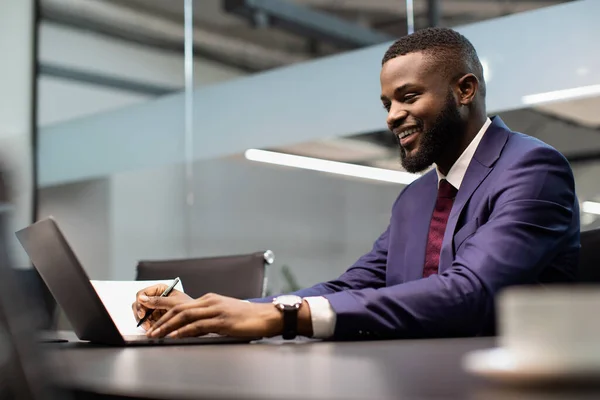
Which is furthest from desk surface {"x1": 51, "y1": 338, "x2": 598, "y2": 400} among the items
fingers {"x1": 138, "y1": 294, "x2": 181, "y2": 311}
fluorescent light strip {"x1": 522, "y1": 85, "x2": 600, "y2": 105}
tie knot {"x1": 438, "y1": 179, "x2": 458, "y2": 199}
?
fluorescent light strip {"x1": 522, "y1": 85, "x2": 600, "y2": 105}

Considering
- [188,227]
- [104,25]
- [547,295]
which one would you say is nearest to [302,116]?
[188,227]

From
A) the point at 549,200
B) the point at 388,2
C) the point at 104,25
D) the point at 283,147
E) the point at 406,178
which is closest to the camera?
the point at 549,200

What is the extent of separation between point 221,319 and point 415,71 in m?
1.04

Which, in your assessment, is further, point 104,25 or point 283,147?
point 104,25

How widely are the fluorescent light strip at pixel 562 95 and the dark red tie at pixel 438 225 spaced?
1.21m

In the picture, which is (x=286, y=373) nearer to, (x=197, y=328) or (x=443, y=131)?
(x=197, y=328)

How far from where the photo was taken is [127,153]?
5.11m

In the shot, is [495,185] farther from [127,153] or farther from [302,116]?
[127,153]

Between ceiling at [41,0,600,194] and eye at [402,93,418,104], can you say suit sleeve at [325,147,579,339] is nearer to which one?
eye at [402,93,418,104]

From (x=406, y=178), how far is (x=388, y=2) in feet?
3.24

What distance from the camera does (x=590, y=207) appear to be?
2.92 meters

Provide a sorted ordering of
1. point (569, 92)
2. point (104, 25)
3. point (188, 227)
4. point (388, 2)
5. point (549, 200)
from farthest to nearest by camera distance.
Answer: point (104, 25) → point (188, 227) → point (388, 2) → point (569, 92) → point (549, 200)

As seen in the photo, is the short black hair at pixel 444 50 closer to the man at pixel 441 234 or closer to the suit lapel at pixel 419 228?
the man at pixel 441 234

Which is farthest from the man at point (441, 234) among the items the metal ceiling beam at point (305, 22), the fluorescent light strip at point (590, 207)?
the metal ceiling beam at point (305, 22)
